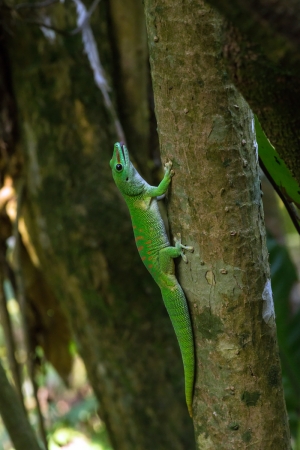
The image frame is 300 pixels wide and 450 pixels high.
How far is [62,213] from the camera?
8.62 feet

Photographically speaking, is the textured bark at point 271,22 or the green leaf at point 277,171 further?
the green leaf at point 277,171

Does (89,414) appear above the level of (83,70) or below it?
below

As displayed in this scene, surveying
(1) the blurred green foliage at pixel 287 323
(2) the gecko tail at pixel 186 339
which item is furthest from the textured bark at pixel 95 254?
(2) the gecko tail at pixel 186 339

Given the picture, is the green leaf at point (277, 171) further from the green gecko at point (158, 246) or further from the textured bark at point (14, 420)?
the textured bark at point (14, 420)

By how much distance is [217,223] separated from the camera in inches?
49.6

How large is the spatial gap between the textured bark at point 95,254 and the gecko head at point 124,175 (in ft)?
1.67

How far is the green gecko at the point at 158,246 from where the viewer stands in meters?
1.45

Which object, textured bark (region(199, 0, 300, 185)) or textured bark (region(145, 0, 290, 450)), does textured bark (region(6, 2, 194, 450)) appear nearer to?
textured bark (region(145, 0, 290, 450))

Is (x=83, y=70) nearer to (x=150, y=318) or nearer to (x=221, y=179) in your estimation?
(x=150, y=318)

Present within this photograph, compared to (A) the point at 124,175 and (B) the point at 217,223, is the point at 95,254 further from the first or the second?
(B) the point at 217,223

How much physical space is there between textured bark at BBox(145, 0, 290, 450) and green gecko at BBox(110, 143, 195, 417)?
0.06 m

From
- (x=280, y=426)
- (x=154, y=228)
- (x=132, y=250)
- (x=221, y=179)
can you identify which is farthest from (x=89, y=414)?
(x=221, y=179)

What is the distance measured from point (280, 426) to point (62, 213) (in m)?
1.68

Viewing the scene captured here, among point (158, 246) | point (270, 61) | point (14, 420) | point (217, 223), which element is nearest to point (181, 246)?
point (217, 223)
